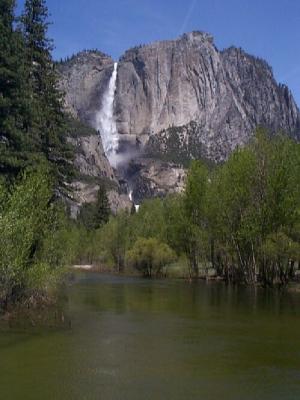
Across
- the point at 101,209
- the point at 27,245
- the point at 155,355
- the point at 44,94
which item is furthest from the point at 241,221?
the point at 101,209

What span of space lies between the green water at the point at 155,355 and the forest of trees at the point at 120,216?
4220 mm

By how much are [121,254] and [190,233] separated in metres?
22.7

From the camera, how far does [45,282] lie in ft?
101

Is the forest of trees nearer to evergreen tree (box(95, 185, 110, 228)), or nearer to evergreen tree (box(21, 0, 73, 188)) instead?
evergreen tree (box(21, 0, 73, 188))

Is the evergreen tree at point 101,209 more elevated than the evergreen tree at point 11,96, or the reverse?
the evergreen tree at point 101,209

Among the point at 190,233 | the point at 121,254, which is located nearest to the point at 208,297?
the point at 190,233

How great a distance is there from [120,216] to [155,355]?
3380 inches

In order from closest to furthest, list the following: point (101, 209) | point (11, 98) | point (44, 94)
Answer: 1. point (11, 98)
2. point (44, 94)
3. point (101, 209)

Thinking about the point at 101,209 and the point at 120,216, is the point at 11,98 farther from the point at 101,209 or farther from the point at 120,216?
the point at 101,209

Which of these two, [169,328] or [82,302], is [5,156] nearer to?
[82,302]

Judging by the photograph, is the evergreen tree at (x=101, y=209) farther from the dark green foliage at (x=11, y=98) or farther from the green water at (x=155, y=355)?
the green water at (x=155, y=355)

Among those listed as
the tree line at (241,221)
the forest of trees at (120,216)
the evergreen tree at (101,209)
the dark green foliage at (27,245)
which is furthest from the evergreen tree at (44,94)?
the evergreen tree at (101,209)

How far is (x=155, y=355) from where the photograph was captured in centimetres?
2352

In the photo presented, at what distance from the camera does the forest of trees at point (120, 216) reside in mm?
31312
